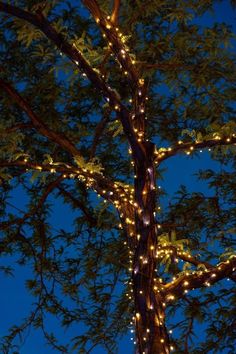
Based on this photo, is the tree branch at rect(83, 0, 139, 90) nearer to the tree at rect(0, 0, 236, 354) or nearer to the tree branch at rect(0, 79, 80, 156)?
the tree at rect(0, 0, 236, 354)

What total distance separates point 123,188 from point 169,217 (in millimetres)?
2200

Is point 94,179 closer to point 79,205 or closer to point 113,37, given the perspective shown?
point 113,37

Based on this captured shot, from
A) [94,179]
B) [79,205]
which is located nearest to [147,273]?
[94,179]

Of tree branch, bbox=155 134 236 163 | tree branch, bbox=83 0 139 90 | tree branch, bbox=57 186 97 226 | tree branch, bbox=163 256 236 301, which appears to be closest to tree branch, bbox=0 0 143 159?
tree branch, bbox=83 0 139 90

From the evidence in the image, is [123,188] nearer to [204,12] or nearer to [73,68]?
[73,68]

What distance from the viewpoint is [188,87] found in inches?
272

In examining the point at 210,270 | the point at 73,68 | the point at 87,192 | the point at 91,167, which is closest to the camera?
the point at 210,270

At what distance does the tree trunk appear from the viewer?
4.49m

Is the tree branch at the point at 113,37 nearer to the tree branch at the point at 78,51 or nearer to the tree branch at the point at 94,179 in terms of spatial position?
the tree branch at the point at 78,51

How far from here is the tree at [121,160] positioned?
511cm

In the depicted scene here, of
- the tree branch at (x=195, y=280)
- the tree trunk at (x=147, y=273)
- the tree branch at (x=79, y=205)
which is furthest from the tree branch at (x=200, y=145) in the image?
the tree branch at (x=79, y=205)

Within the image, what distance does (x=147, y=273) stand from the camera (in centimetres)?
466

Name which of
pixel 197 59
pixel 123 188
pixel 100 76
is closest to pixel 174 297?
pixel 123 188

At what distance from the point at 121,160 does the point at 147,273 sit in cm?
346
